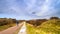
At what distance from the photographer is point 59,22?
82.4 ft

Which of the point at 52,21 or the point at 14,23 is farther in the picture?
the point at 52,21

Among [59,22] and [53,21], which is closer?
[59,22]

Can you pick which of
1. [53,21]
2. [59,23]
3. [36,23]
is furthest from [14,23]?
[53,21]

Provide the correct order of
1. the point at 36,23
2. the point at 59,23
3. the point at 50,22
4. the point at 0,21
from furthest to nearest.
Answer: the point at 50,22 < the point at 36,23 < the point at 59,23 < the point at 0,21

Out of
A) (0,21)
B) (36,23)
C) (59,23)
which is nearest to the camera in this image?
(0,21)

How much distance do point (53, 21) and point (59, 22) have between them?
362cm

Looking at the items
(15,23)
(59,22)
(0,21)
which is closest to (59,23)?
(59,22)

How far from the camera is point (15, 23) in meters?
21.4

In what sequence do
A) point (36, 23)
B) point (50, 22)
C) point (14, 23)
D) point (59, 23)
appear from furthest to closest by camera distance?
1. point (50, 22)
2. point (36, 23)
3. point (59, 23)
4. point (14, 23)

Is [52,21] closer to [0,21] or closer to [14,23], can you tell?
[14,23]

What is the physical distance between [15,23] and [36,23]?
6.22 m

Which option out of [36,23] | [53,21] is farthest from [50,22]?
[36,23]

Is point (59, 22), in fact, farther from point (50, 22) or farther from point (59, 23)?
point (50, 22)

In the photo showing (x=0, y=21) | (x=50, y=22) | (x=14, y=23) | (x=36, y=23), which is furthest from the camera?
(x=50, y=22)
